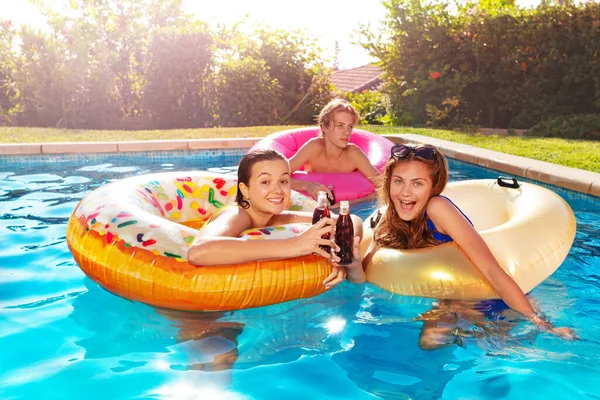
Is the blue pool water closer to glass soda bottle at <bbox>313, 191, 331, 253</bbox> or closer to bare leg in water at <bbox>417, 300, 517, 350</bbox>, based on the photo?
bare leg in water at <bbox>417, 300, 517, 350</bbox>

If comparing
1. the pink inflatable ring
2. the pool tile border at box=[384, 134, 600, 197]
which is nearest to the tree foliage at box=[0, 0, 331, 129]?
the pool tile border at box=[384, 134, 600, 197]

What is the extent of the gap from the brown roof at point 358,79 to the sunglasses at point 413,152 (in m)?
18.2

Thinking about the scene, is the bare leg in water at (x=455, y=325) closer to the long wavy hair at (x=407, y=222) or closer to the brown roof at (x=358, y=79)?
the long wavy hair at (x=407, y=222)

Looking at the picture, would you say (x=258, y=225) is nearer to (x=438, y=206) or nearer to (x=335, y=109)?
(x=438, y=206)

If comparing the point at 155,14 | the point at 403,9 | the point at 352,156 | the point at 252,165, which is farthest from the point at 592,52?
the point at 252,165

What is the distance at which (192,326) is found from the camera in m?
3.08

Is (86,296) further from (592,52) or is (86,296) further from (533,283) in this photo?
(592,52)

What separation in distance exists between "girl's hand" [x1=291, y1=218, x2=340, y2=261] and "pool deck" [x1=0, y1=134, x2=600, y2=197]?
358 cm

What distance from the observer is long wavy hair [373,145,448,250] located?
126 inches

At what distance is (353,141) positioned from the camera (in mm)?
6742

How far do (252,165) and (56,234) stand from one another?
101 inches

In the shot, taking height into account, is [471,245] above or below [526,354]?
above

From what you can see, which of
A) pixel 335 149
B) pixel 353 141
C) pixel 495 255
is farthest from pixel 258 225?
pixel 353 141

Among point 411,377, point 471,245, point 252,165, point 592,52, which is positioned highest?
point 592,52
